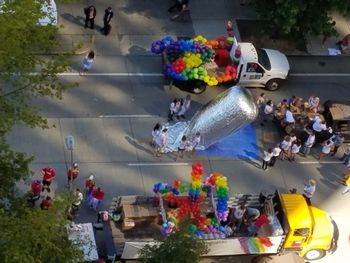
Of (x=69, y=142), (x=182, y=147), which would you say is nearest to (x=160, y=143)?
(x=182, y=147)

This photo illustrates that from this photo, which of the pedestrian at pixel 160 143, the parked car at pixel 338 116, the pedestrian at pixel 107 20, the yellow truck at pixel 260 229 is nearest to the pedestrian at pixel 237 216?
the yellow truck at pixel 260 229

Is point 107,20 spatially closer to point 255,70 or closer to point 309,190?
point 255,70

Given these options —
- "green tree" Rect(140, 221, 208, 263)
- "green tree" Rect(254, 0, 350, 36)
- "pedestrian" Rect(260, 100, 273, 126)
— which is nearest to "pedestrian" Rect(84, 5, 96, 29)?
"green tree" Rect(254, 0, 350, 36)

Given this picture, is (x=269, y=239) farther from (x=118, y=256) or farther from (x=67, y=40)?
(x=67, y=40)

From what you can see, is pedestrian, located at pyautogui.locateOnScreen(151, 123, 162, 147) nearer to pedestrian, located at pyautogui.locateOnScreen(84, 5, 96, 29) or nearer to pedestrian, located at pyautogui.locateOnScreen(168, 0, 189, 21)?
pedestrian, located at pyautogui.locateOnScreen(84, 5, 96, 29)

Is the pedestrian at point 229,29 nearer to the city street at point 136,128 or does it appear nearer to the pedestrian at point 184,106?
the city street at point 136,128

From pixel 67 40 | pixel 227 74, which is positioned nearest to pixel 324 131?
pixel 227 74
